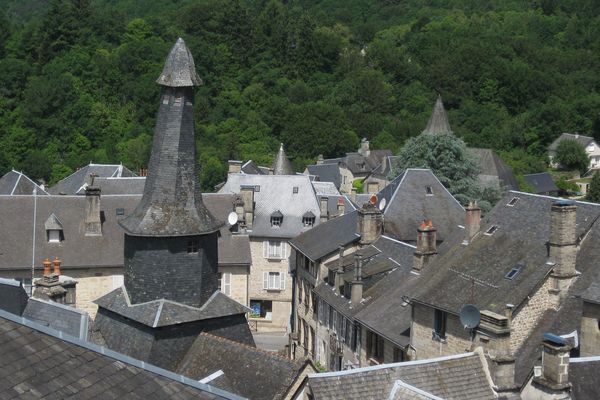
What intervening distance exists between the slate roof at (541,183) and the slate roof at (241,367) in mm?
56707

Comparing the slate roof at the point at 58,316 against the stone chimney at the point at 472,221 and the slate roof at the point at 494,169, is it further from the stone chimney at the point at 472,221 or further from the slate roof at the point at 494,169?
the slate roof at the point at 494,169

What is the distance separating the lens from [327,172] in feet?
229

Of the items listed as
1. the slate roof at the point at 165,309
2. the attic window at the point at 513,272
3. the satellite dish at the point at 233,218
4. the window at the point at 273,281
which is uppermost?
the satellite dish at the point at 233,218

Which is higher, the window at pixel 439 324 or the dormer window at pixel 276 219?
the dormer window at pixel 276 219

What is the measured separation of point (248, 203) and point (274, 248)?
241 centimetres

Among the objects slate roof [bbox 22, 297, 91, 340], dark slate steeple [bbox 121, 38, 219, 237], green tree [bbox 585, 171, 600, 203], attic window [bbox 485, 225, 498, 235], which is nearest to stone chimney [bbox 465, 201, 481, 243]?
attic window [bbox 485, 225, 498, 235]

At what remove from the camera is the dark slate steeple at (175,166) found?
18.8 metres

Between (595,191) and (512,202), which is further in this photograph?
(595,191)

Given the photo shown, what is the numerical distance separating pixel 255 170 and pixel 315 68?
43614mm

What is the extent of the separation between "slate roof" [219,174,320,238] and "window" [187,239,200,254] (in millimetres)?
23026

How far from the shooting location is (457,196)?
4953cm

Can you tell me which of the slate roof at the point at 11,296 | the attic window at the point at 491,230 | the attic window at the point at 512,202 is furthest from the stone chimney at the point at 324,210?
the slate roof at the point at 11,296

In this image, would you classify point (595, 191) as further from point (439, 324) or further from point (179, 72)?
point (179, 72)

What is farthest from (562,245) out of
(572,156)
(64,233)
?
(572,156)
